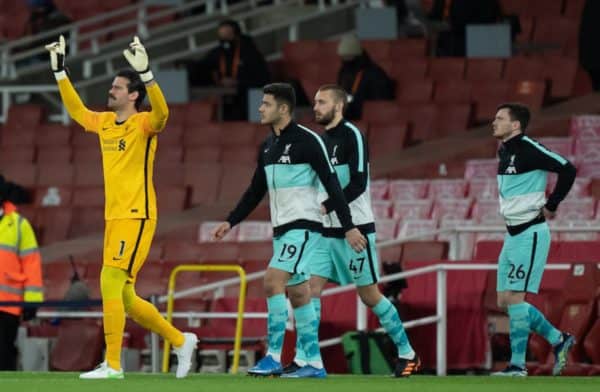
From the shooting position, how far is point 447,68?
75.6 feet

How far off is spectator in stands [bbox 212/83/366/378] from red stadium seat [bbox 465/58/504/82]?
10.6 meters

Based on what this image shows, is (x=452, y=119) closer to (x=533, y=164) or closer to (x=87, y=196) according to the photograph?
(x=87, y=196)

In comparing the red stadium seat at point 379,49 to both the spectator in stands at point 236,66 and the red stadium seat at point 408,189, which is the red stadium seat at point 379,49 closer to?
the spectator in stands at point 236,66

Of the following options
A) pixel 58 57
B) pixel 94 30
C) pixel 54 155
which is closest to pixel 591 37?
pixel 58 57

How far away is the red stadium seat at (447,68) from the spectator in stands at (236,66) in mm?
2089

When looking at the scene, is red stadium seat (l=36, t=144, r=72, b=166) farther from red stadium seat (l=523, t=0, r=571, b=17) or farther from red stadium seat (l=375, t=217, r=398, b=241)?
red stadium seat (l=523, t=0, r=571, b=17)

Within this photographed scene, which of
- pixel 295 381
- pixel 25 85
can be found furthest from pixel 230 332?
pixel 25 85

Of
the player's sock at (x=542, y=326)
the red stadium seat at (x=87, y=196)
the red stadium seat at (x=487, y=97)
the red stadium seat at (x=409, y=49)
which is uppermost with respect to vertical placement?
the red stadium seat at (x=409, y=49)

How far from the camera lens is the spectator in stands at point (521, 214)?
13.3 metres

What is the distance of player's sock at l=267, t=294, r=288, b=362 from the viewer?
12.2 meters

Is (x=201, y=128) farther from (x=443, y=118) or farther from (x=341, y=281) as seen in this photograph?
(x=341, y=281)

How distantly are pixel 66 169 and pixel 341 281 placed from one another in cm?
1028

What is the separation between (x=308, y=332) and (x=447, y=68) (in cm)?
1114

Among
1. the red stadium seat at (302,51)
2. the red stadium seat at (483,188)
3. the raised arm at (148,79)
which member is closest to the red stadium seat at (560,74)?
the red stadium seat at (302,51)
